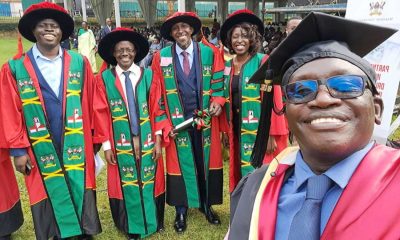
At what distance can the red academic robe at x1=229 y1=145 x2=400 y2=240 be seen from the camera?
3.02ft

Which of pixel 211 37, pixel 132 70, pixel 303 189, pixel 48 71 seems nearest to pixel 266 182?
pixel 303 189

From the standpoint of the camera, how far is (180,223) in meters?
3.48

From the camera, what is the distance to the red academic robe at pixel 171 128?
3.25 meters

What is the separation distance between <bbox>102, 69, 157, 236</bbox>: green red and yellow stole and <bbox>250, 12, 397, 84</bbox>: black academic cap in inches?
77.2

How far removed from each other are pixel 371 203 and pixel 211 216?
109 inches

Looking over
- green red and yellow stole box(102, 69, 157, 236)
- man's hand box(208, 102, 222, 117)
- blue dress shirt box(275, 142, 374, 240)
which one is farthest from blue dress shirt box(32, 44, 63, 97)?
blue dress shirt box(275, 142, 374, 240)

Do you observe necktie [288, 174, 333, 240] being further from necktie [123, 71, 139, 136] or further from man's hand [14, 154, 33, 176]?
man's hand [14, 154, 33, 176]

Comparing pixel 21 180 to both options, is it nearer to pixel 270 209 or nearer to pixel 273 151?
pixel 273 151

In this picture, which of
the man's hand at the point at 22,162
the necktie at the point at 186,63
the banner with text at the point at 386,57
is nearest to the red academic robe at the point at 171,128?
the necktie at the point at 186,63

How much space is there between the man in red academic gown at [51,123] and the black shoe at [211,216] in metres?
1.08

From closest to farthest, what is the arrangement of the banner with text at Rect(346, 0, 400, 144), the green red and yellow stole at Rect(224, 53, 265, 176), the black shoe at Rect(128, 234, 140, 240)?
the banner with text at Rect(346, 0, 400, 144) → the green red and yellow stole at Rect(224, 53, 265, 176) → the black shoe at Rect(128, 234, 140, 240)

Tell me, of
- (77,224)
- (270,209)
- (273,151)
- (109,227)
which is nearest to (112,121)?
(77,224)

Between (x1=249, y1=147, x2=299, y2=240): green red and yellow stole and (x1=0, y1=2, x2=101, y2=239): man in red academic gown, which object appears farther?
(x1=0, y1=2, x2=101, y2=239): man in red academic gown

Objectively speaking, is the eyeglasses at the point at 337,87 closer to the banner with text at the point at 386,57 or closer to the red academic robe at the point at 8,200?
the banner with text at the point at 386,57
